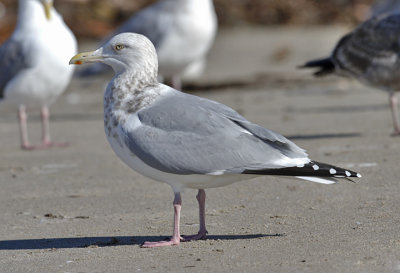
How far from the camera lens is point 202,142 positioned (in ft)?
16.9

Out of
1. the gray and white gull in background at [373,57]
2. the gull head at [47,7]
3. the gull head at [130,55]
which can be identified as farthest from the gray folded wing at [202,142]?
the gull head at [47,7]

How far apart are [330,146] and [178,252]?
3.79m

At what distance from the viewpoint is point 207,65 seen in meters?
16.8

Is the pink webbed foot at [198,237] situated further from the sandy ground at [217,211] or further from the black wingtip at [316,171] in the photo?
the black wingtip at [316,171]

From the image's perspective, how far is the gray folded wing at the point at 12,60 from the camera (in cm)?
991

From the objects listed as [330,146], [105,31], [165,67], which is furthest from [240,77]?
[330,146]

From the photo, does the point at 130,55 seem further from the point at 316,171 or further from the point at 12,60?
the point at 12,60

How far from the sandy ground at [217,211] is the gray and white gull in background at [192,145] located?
35 centimetres

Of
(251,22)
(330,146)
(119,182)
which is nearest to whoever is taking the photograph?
(119,182)

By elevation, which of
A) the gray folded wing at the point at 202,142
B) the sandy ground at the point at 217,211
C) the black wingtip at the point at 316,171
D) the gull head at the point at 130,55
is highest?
the gull head at the point at 130,55

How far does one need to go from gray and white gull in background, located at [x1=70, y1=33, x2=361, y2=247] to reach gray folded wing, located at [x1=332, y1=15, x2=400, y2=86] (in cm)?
432

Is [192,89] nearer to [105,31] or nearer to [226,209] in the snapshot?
[105,31]

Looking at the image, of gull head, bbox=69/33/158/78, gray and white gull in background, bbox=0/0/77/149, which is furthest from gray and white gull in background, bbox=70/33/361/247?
gray and white gull in background, bbox=0/0/77/149

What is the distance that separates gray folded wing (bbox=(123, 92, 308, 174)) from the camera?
5.04 meters
